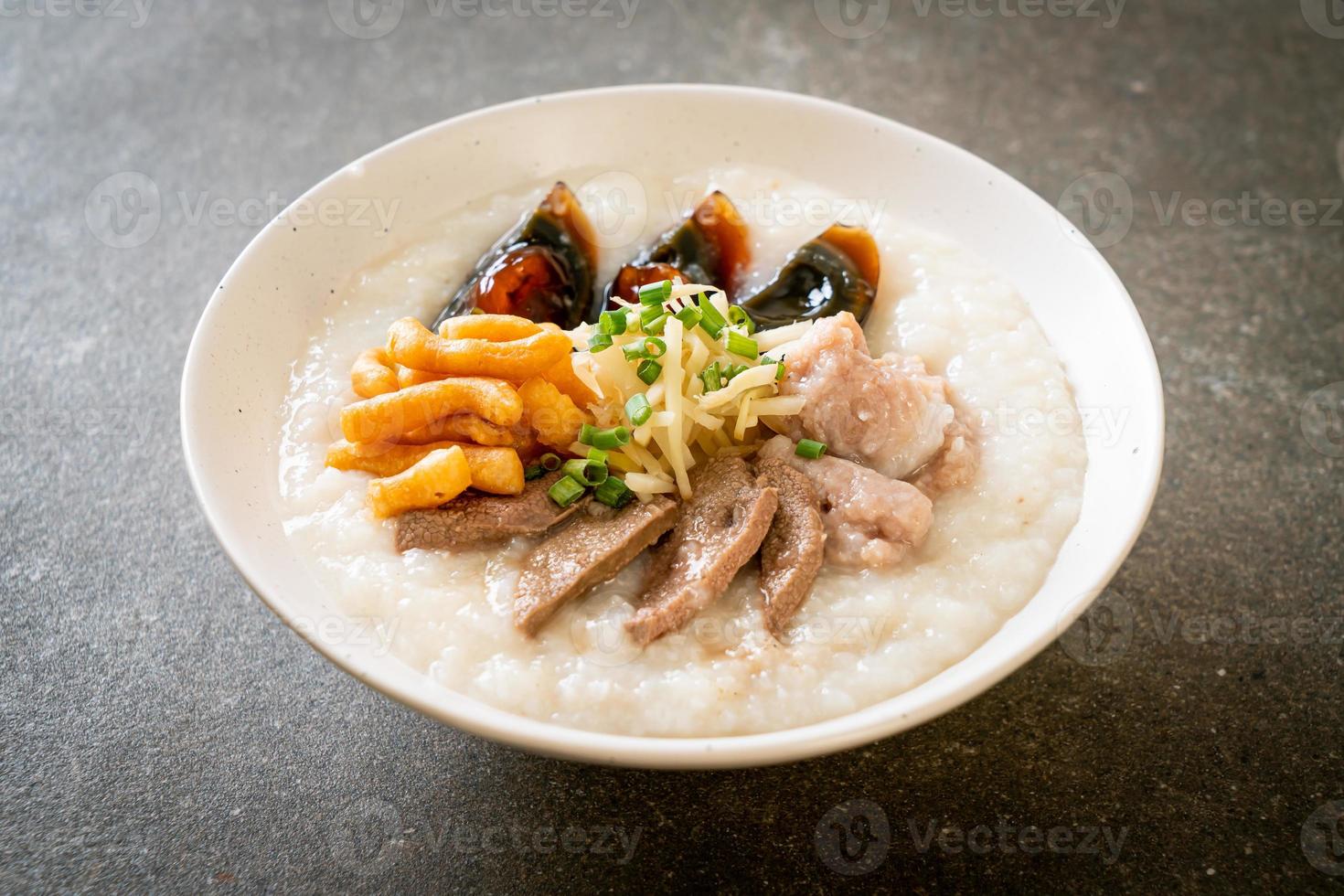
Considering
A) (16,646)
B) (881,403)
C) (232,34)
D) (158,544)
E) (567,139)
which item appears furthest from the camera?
(232,34)

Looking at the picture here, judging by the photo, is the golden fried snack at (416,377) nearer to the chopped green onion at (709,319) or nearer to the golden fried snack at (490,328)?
the golden fried snack at (490,328)

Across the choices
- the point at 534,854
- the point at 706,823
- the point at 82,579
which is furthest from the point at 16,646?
the point at 706,823

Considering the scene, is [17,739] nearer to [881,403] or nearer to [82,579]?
[82,579]

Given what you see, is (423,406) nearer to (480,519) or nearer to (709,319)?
(480,519)

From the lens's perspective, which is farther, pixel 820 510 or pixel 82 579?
pixel 82 579

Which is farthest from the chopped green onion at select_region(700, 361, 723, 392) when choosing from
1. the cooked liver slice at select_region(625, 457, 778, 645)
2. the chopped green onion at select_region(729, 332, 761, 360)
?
the cooked liver slice at select_region(625, 457, 778, 645)

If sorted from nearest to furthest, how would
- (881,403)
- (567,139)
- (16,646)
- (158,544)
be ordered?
(881,403) < (16,646) < (158,544) < (567,139)
